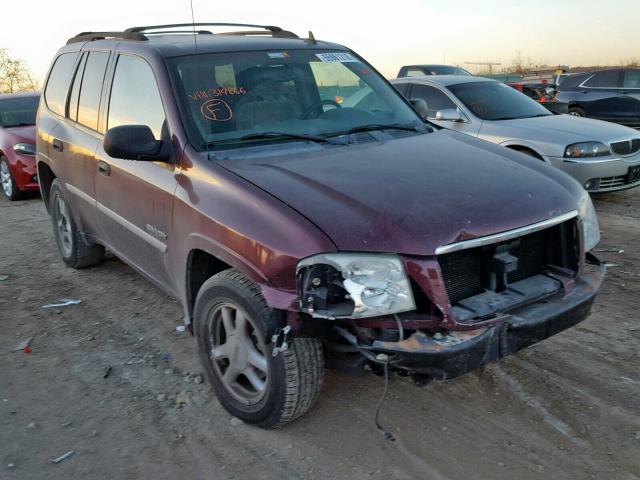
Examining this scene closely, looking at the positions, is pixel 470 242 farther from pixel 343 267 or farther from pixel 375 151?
pixel 375 151

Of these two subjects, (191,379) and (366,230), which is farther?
(191,379)

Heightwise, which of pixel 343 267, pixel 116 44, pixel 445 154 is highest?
pixel 116 44

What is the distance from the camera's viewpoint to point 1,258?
6.23 m

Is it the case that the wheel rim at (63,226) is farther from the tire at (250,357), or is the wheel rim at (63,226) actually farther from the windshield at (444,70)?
the windshield at (444,70)

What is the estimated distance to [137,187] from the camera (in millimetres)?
3760

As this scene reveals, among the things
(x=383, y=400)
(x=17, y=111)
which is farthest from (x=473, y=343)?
(x=17, y=111)

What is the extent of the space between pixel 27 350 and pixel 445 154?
299cm

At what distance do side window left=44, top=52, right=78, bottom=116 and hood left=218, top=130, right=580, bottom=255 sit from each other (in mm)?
2575

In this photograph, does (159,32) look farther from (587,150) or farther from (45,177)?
(587,150)

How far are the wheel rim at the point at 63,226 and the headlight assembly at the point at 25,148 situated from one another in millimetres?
3605

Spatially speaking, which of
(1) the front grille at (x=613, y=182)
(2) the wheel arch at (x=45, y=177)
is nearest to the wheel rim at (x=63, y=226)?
(2) the wheel arch at (x=45, y=177)

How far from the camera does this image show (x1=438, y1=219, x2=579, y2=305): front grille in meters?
2.77

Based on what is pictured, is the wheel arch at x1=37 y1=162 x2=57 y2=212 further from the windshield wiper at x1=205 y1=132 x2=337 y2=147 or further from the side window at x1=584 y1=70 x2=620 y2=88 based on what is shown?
the side window at x1=584 y1=70 x2=620 y2=88

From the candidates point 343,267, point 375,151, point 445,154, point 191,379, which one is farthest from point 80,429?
point 445,154
